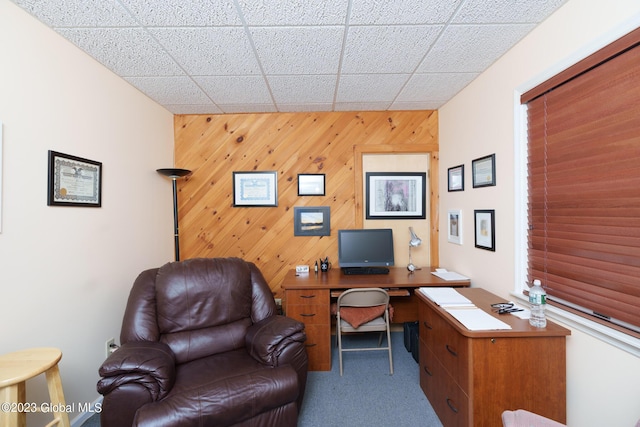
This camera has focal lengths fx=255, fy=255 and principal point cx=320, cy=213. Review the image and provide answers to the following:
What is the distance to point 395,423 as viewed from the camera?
69.1 inches

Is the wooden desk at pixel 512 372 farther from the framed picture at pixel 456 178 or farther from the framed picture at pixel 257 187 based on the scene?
the framed picture at pixel 257 187

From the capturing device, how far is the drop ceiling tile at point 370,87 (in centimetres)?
223

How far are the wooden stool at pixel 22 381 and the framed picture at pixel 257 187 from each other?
78.2 inches

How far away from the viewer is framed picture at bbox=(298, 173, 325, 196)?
2.98 metres

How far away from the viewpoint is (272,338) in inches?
67.2

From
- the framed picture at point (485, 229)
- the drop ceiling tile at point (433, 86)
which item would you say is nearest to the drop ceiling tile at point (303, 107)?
the drop ceiling tile at point (433, 86)

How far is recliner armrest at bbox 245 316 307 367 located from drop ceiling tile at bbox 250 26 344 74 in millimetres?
1964

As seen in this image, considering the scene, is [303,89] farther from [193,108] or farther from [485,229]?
[485,229]

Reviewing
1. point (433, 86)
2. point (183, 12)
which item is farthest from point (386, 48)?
point (183, 12)

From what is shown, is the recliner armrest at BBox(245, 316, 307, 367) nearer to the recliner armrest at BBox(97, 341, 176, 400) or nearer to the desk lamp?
the recliner armrest at BBox(97, 341, 176, 400)

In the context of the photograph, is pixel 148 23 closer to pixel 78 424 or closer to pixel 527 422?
pixel 78 424

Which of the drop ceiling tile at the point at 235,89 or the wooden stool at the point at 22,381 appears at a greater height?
the drop ceiling tile at the point at 235,89

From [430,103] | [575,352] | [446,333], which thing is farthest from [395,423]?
[430,103]

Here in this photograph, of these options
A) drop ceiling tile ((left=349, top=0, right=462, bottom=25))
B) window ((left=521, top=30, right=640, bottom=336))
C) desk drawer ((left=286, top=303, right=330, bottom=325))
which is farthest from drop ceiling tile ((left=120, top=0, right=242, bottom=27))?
desk drawer ((left=286, top=303, right=330, bottom=325))
